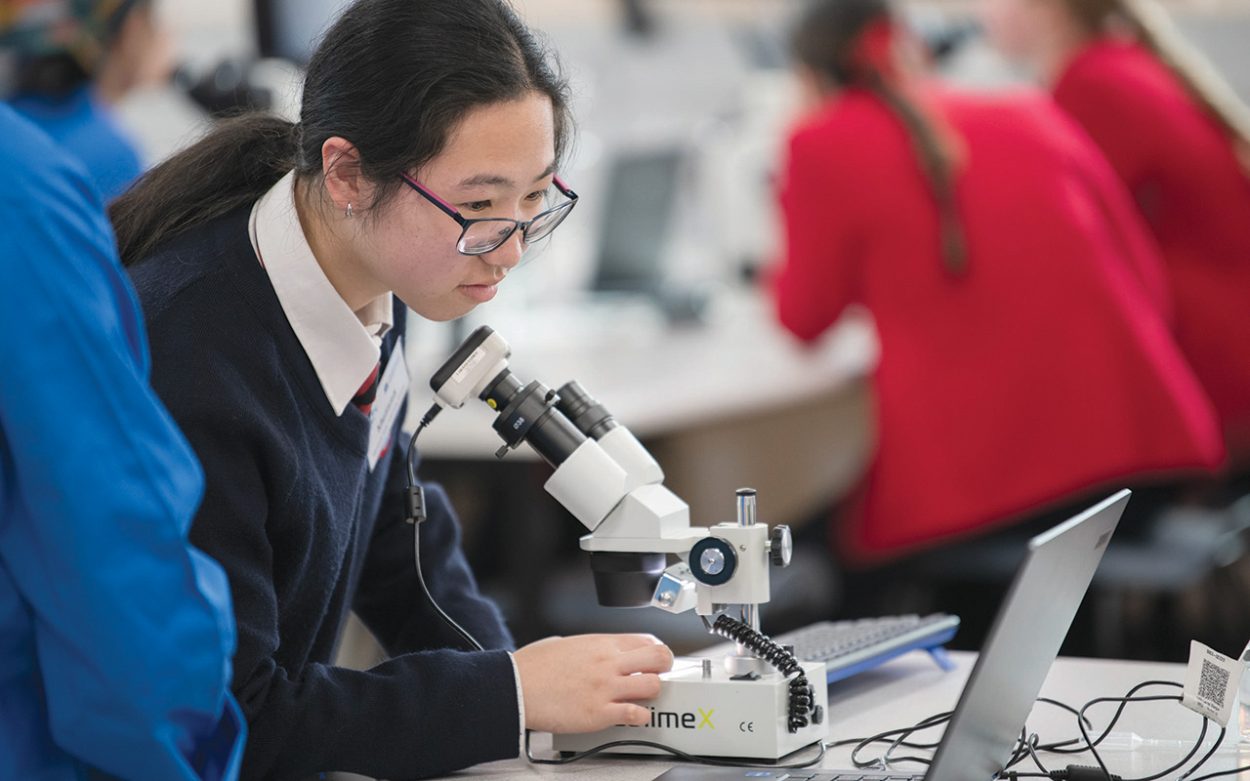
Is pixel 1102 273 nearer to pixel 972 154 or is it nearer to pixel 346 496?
pixel 972 154

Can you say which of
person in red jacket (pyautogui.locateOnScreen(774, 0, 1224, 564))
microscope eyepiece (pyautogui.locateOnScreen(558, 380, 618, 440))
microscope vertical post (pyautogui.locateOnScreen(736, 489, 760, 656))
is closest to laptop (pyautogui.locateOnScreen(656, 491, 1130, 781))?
microscope vertical post (pyautogui.locateOnScreen(736, 489, 760, 656))

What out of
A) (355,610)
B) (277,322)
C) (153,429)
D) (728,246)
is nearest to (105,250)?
(153,429)

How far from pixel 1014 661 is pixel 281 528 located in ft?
1.80

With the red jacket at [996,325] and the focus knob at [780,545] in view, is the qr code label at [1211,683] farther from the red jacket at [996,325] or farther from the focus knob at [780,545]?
the red jacket at [996,325]

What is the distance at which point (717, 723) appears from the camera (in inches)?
48.3

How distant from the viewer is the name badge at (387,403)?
53.4 inches

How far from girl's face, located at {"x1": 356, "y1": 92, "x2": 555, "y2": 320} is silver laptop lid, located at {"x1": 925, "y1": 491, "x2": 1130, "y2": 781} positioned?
1.54 feet

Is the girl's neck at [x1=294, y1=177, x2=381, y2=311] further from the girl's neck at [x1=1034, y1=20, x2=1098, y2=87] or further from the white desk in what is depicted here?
the girl's neck at [x1=1034, y1=20, x2=1098, y2=87]

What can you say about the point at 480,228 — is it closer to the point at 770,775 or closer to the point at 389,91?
the point at 389,91

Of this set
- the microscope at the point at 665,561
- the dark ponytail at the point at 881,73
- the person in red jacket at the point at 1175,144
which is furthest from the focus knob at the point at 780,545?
the person in red jacket at the point at 1175,144

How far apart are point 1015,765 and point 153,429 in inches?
27.5

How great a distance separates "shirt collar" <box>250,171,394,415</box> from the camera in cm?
124

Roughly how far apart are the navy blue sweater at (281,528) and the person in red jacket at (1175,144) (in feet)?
7.27

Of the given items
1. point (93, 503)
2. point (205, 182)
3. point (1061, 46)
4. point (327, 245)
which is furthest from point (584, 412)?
point (1061, 46)
